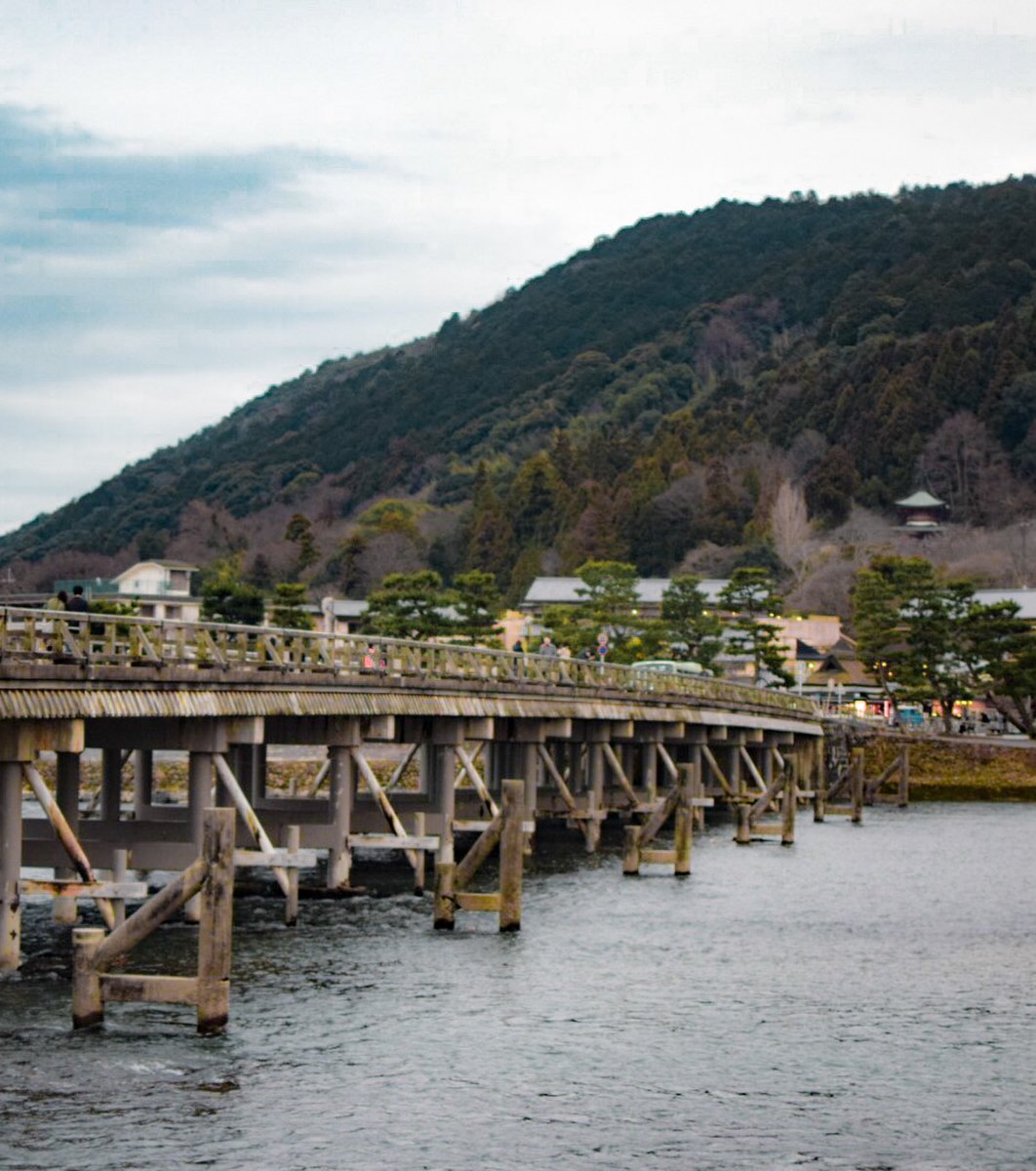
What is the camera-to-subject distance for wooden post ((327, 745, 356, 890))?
44.0 metres

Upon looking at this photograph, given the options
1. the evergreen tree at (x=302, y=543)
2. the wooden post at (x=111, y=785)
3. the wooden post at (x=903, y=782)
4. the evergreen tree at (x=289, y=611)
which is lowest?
the wooden post at (x=903, y=782)

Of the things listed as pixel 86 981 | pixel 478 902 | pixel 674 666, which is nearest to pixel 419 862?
pixel 478 902

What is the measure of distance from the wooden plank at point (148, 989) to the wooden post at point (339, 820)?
15532 millimetres

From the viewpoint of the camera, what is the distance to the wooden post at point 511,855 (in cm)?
3847

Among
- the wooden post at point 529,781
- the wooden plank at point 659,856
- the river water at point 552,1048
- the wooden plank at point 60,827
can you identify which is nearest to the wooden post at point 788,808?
the wooden post at point 529,781

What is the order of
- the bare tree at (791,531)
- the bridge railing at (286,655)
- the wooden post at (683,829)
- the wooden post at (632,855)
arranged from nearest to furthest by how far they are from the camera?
the bridge railing at (286,655), the wooden post at (632,855), the wooden post at (683,829), the bare tree at (791,531)

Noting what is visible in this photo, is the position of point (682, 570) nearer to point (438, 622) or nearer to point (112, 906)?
point (438, 622)

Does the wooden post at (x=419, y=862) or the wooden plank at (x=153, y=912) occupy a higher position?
the wooden plank at (x=153, y=912)

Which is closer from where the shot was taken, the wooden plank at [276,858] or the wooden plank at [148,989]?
the wooden plank at [148,989]

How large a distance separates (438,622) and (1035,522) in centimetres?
8153

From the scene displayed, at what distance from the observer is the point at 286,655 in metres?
42.3

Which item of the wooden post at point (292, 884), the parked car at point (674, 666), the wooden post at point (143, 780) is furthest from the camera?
the parked car at point (674, 666)

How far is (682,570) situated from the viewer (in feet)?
559

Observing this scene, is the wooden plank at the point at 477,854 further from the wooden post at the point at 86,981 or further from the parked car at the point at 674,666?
the parked car at the point at 674,666
